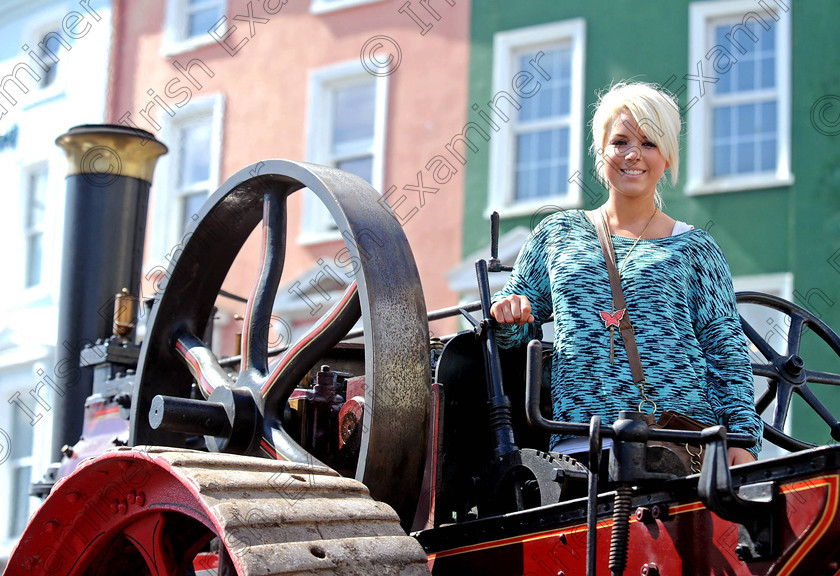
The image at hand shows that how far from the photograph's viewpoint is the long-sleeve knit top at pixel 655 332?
8.48 feet

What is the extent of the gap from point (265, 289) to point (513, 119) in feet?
29.4

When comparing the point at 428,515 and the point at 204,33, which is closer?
the point at 428,515

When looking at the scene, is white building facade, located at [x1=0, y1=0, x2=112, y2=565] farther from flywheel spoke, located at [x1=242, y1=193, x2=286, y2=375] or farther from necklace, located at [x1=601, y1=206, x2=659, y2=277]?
necklace, located at [x1=601, y1=206, x2=659, y2=277]

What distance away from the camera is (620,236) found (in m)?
2.76

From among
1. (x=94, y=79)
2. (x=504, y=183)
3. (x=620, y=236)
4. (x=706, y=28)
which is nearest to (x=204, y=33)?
(x=94, y=79)

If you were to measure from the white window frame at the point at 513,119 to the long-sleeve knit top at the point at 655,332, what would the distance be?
8262 mm

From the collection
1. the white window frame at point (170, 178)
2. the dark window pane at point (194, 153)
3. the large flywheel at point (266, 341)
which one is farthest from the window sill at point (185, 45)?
the large flywheel at point (266, 341)

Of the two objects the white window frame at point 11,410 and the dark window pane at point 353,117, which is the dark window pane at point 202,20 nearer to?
the dark window pane at point 353,117

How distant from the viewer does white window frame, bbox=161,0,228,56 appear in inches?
554

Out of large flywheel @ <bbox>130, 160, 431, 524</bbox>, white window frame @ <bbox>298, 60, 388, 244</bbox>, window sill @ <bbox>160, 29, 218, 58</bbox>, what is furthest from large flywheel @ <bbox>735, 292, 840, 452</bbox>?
window sill @ <bbox>160, 29, 218, 58</bbox>

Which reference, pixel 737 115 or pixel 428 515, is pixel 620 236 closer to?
pixel 428 515

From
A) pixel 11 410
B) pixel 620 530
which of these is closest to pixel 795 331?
pixel 620 530

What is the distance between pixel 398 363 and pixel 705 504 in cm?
73

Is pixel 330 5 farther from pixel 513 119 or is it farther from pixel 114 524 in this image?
pixel 114 524
